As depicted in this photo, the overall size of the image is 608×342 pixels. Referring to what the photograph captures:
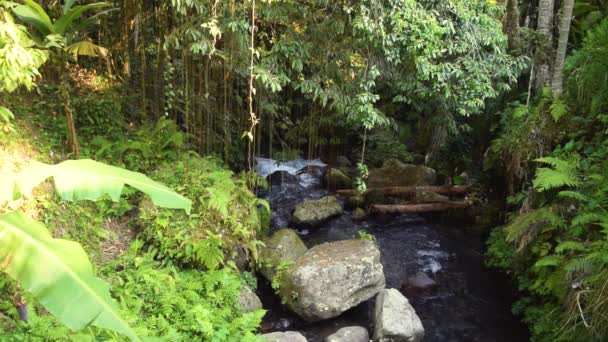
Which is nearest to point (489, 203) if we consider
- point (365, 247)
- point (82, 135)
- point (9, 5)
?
point (365, 247)

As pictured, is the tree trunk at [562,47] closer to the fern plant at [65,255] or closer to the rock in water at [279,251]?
the rock in water at [279,251]

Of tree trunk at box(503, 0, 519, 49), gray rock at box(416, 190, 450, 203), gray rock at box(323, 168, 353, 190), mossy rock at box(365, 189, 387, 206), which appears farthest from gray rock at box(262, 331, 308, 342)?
tree trunk at box(503, 0, 519, 49)

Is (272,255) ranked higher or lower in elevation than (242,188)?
lower

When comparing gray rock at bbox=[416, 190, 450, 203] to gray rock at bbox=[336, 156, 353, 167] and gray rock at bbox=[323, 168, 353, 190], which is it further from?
gray rock at bbox=[336, 156, 353, 167]

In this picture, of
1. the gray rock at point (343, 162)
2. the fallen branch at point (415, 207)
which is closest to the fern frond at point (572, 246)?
the fallen branch at point (415, 207)

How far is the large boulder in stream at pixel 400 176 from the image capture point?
34.1 ft

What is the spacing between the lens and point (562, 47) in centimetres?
663

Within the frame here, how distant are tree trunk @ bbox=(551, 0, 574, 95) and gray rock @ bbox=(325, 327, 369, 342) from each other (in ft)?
16.5

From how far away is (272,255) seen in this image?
645 centimetres

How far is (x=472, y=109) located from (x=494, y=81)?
0.91 meters

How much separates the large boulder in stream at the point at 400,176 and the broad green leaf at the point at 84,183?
7.83 meters

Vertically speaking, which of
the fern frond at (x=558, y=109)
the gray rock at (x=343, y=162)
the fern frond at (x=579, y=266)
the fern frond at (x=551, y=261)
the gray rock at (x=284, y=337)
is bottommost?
the gray rock at (x=284, y=337)

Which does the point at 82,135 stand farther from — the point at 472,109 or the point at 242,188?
the point at 472,109

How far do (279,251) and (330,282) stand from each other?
111 cm
